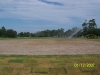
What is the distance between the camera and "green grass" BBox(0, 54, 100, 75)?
3641 mm

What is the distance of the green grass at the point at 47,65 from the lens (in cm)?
364

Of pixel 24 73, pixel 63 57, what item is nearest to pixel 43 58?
pixel 63 57

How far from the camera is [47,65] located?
12.9 feet

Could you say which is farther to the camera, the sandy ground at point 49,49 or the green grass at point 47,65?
the sandy ground at point 49,49

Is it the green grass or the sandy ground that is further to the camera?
the sandy ground

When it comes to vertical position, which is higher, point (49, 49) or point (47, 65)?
point (49, 49)

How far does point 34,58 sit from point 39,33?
172ft

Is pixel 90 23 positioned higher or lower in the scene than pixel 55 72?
higher

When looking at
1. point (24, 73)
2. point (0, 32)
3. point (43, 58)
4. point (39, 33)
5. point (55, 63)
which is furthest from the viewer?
point (39, 33)

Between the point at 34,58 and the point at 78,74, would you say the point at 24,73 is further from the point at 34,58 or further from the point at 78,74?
the point at 78,74

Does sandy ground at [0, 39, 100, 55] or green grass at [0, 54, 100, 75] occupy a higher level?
sandy ground at [0, 39, 100, 55]

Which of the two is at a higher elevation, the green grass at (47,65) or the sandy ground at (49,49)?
the sandy ground at (49,49)

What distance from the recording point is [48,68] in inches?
149

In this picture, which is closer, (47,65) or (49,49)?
(47,65)
